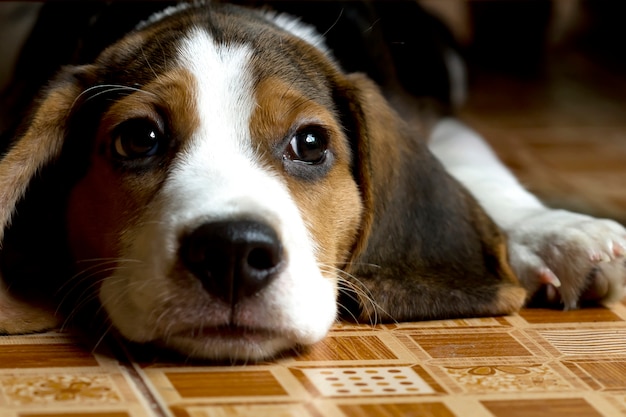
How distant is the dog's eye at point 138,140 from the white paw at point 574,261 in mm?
1130

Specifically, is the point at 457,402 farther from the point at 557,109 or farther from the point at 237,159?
the point at 557,109

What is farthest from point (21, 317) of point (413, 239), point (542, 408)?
point (542, 408)

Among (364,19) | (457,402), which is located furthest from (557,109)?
(457,402)

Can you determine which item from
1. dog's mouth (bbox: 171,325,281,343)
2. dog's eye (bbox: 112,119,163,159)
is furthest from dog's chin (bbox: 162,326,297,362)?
dog's eye (bbox: 112,119,163,159)

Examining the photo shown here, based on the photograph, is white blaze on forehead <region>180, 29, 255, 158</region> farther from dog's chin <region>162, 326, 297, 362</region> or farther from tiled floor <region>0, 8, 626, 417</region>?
tiled floor <region>0, 8, 626, 417</region>

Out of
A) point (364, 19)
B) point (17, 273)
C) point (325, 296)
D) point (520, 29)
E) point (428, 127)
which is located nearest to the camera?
point (325, 296)

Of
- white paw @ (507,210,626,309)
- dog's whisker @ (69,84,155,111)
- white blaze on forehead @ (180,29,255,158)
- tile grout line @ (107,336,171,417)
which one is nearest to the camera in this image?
tile grout line @ (107,336,171,417)

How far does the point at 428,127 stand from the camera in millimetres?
4711

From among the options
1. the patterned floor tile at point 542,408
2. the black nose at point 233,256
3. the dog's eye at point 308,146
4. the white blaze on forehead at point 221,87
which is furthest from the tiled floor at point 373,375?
the white blaze on forehead at point 221,87

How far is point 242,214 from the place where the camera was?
2529 mm

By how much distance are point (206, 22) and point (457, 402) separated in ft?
4.37

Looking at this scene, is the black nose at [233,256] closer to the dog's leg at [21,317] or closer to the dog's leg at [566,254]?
the dog's leg at [21,317]

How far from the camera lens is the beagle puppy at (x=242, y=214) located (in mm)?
2566

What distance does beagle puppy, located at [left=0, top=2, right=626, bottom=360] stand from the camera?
2.57 metres
